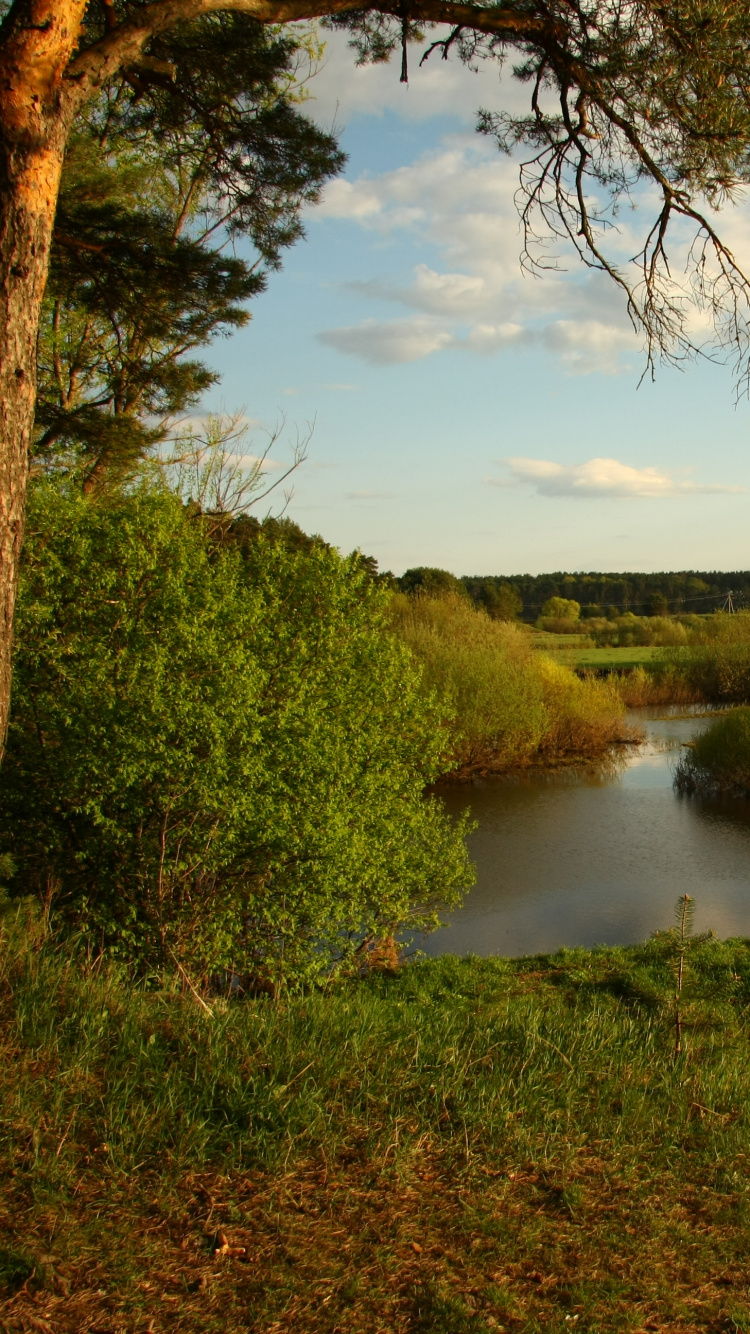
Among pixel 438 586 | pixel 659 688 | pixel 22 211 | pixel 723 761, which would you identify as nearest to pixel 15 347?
pixel 22 211

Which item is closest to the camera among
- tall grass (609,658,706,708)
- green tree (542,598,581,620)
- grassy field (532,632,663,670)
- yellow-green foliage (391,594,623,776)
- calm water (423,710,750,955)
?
calm water (423,710,750,955)

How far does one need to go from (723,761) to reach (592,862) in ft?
25.1

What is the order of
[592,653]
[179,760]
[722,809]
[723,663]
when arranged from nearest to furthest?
[179,760]
[722,809]
[723,663]
[592,653]

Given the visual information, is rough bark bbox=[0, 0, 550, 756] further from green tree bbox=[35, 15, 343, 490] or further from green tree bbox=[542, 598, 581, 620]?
green tree bbox=[542, 598, 581, 620]

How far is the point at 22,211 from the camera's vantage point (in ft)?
12.1

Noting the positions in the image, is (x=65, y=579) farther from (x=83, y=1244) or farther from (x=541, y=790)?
(x=541, y=790)

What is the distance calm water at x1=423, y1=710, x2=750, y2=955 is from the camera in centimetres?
1299

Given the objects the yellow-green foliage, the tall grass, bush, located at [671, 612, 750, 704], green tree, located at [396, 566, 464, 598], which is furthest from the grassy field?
the yellow-green foliage

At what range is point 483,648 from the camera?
27.6 meters

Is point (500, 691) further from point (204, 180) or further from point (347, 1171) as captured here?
point (347, 1171)

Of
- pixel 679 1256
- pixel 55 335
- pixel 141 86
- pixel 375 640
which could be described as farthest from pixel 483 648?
pixel 679 1256

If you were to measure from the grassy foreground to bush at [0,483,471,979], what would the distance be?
10.1ft

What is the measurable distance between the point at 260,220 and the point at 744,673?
36.7 meters

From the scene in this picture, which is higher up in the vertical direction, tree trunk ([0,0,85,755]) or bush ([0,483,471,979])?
tree trunk ([0,0,85,755])
